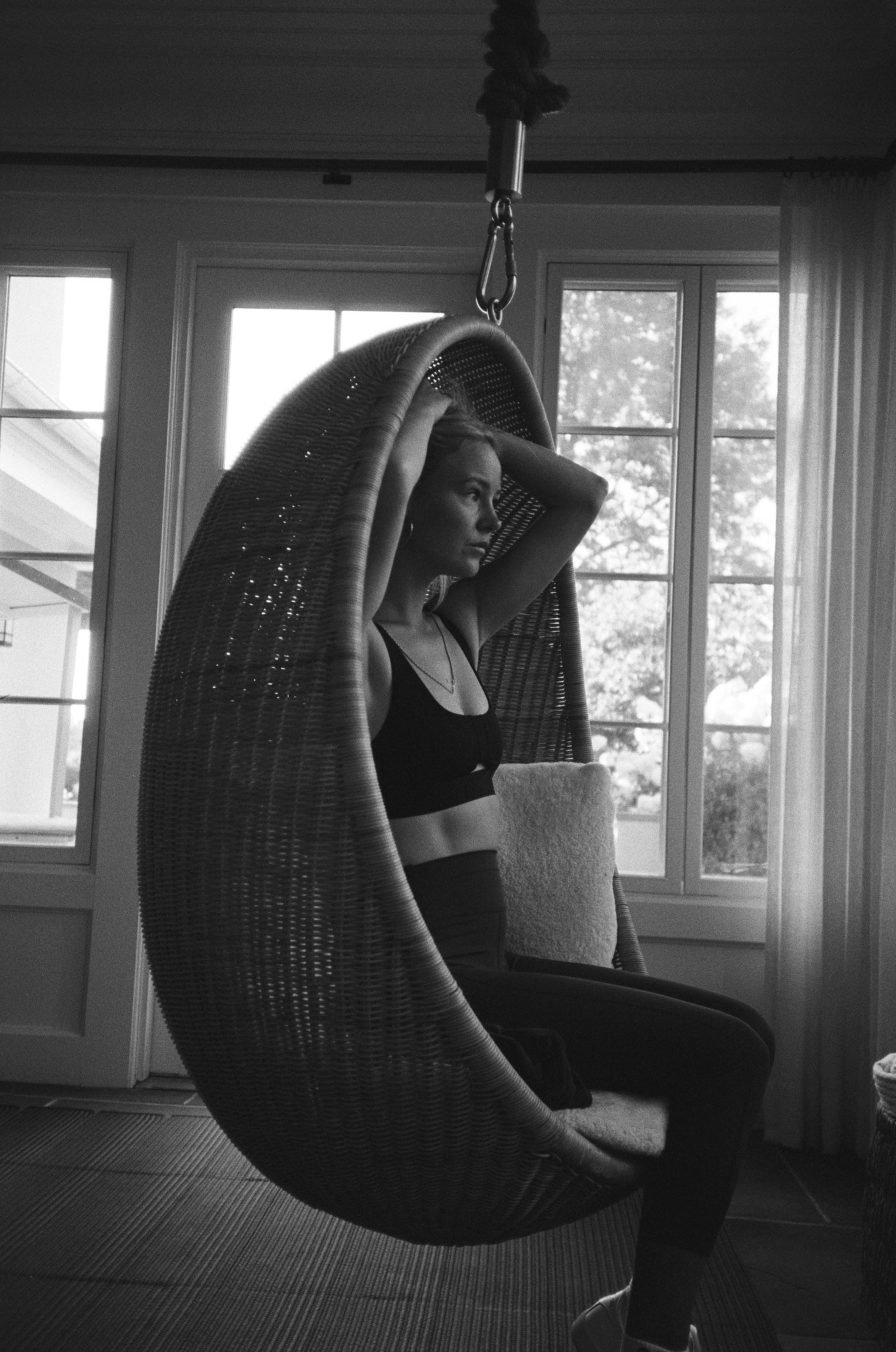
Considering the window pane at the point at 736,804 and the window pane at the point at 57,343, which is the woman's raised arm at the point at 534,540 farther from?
the window pane at the point at 57,343

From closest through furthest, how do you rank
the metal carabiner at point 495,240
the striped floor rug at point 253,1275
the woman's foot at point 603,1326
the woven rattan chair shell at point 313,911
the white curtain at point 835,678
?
the woven rattan chair shell at point 313,911
the woman's foot at point 603,1326
the metal carabiner at point 495,240
the striped floor rug at point 253,1275
the white curtain at point 835,678

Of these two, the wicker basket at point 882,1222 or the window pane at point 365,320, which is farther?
the window pane at point 365,320

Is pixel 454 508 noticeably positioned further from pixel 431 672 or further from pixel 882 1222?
pixel 882 1222

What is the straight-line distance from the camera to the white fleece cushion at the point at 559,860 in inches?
74.1

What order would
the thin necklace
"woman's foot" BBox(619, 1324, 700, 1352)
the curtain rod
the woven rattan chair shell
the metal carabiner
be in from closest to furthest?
the woven rattan chair shell, "woman's foot" BBox(619, 1324, 700, 1352), the thin necklace, the metal carabiner, the curtain rod

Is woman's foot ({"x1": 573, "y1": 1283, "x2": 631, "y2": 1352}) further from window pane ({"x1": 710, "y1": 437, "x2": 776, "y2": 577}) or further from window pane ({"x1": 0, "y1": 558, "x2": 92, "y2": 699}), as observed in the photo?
window pane ({"x1": 0, "y1": 558, "x2": 92, "y2": 699})

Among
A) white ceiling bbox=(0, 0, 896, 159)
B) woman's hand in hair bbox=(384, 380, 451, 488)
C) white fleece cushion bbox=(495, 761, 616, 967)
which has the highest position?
white ceiling bbox=(0, 0, 896, 159)

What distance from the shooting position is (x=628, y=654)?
130 inches

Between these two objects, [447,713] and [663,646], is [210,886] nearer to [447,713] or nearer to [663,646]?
[447,713]

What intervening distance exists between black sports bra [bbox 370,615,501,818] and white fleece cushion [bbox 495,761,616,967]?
0.37 meters

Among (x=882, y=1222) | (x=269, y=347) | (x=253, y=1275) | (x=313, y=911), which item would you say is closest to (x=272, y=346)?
(x=269, y=347)

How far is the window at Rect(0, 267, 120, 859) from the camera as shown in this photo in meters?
3.43

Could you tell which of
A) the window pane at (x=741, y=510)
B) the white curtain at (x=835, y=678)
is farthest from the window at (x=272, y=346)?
the white curtain at (x=835, y=678)

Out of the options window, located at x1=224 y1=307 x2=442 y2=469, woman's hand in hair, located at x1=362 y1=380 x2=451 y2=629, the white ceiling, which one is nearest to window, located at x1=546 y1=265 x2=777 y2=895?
the white ceiling
